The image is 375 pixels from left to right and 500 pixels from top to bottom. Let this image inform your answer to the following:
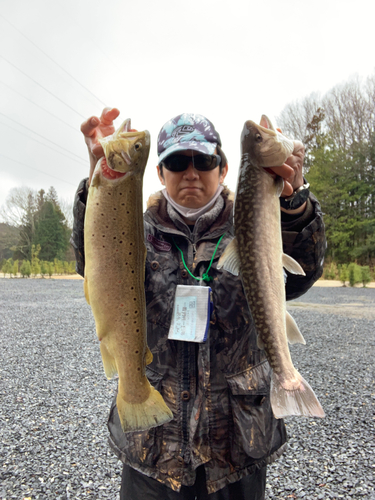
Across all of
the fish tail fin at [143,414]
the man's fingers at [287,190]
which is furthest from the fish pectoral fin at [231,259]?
the fish tail fin at [143,414]

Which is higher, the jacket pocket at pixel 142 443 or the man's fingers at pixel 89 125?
the man's fingers at pixel 89 125

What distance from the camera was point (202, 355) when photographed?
1905mm

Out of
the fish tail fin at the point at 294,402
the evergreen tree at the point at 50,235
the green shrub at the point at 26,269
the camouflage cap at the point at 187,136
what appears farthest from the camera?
the evergreen tree at the point at 50,235

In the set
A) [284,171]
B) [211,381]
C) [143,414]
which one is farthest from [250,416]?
[284,171]

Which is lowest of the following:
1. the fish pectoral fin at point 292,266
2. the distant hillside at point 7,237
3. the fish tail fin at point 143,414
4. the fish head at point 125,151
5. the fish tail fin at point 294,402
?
the fish tail fin at point 143,414

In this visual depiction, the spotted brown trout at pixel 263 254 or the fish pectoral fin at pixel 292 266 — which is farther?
the fish pectoral fin at pixel 292 266

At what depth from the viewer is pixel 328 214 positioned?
104 feet

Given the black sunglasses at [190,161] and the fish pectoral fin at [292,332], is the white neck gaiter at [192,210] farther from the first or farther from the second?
the fish pectoral fin at [292,332]

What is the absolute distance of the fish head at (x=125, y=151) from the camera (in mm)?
1584

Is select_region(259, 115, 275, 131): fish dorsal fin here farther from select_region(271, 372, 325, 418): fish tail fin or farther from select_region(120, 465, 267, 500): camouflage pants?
select_region(120, 465, 267, 500): camouflage pants

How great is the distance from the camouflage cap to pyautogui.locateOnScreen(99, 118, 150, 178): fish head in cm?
42

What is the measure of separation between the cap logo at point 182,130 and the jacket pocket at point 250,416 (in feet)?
4.66

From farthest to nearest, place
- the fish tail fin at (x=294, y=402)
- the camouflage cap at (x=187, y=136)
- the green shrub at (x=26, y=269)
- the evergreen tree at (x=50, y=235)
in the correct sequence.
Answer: the evergreen tree at (x=50, y=235)
the green shrub at (x=26, y=269)
the camouflage cap at (x=187, y=136)
the fish tail fin at (x=294, y=402)

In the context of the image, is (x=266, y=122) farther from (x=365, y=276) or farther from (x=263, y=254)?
(x=365, y=276)
